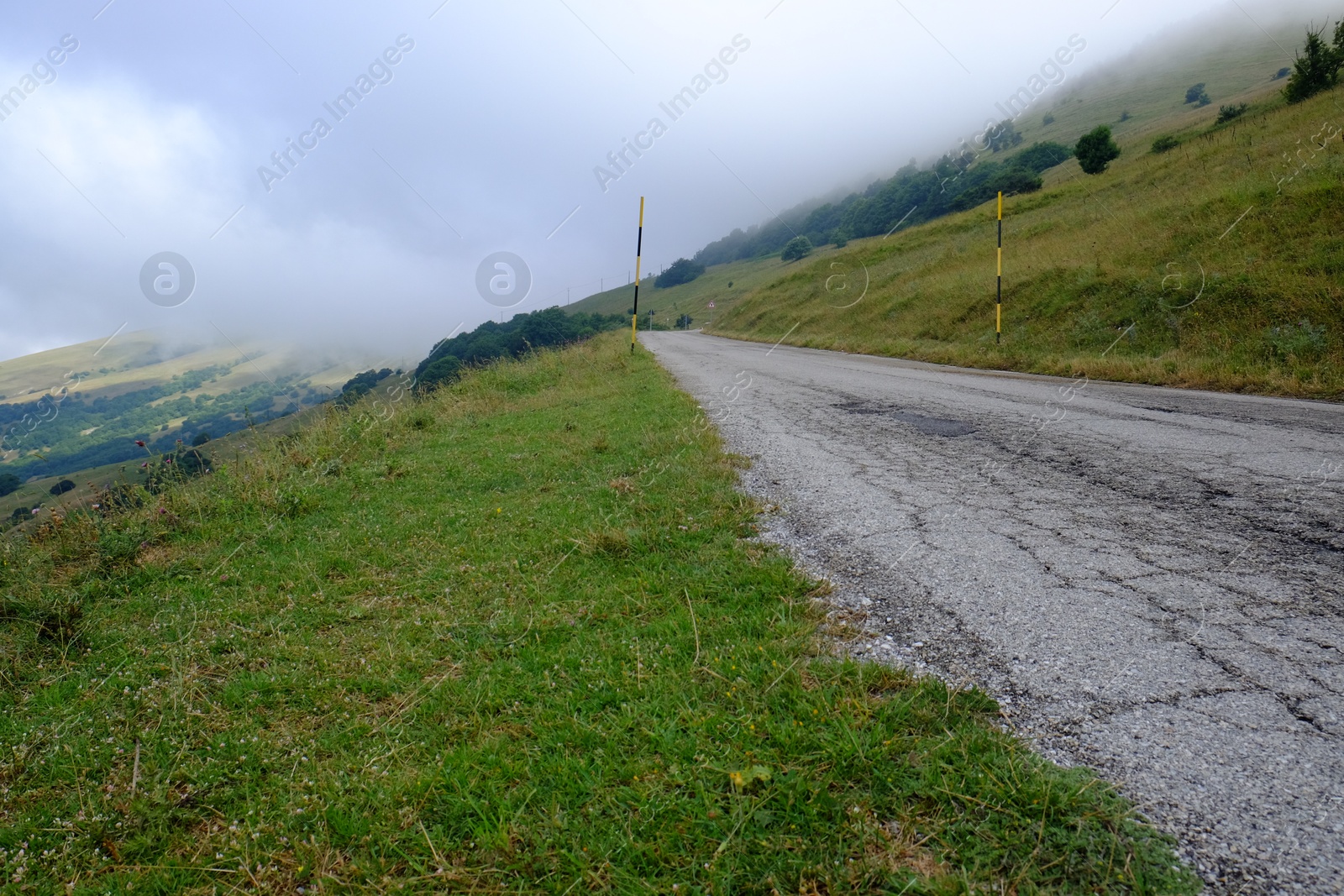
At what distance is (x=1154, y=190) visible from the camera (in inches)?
835

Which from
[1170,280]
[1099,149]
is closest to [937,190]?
[1099,149]

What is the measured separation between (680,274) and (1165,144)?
91511 millimetres

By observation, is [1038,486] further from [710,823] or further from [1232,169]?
[1232,169]

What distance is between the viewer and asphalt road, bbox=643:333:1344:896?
181 centimetres

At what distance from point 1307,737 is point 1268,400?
7.93m

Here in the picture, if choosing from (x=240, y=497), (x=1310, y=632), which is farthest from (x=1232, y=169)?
(x=240, y=497)

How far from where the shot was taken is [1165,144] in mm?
31656

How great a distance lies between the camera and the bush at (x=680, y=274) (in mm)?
116750

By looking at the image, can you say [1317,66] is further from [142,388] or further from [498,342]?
[142,388]

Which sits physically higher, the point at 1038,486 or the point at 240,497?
the point at 240,497

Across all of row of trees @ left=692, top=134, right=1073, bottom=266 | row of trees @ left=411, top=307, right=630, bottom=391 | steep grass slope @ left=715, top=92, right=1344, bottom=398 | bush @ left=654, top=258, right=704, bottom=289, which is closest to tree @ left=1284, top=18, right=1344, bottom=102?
steep grass slope @ left=715, top=92, right=1344, bottom=398

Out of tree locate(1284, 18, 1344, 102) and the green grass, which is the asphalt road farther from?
tree locate(1284, 18, 1344, 102)

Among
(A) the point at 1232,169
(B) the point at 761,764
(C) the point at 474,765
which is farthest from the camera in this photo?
(A) the point at 1232,169

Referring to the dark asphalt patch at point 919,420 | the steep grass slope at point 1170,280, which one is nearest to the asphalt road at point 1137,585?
the dark asphalt patch at point 919,420
